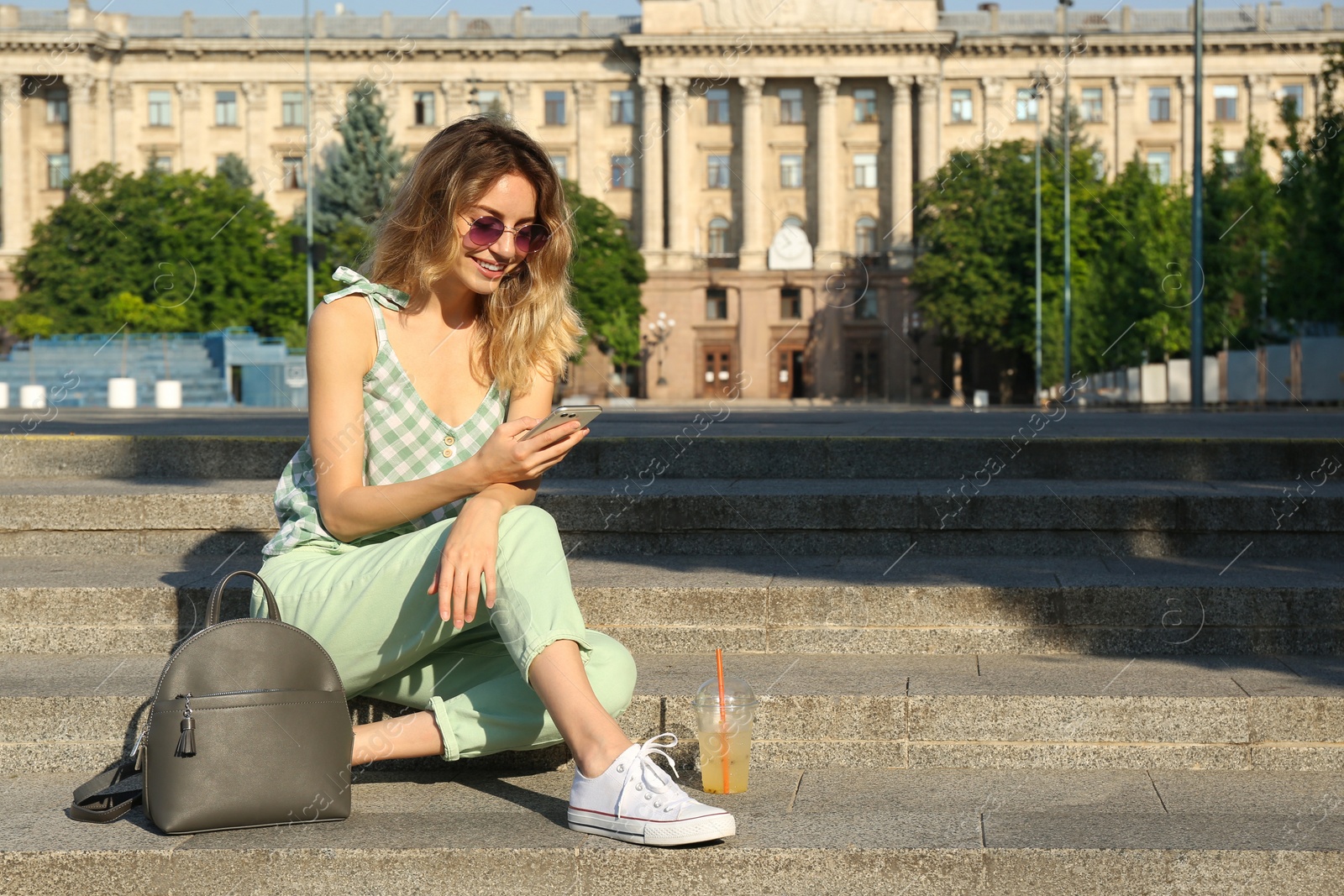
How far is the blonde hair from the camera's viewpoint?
3951mm

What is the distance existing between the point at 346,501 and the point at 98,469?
14.2 feet

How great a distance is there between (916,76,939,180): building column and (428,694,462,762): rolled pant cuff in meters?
72.1

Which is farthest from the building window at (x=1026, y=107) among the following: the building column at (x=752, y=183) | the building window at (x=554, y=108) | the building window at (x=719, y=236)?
the building window at (x=554, y=108)

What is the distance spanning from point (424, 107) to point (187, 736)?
250 feet

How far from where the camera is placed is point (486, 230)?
13.0ft

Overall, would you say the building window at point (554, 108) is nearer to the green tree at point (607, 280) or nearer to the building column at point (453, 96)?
the building column at point (453, 96)

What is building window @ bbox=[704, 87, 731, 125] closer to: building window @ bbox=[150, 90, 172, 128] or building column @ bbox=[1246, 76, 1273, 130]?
building column @ bbox=[1246, 76, 1273, 130]

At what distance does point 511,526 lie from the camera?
379cm

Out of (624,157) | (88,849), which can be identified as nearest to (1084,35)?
(624,157)

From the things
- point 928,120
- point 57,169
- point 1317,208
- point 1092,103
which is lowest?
point 1317,208

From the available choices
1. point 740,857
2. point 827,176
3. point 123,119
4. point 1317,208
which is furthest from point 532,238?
point 123,119

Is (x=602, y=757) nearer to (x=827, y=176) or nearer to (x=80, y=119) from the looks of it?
(x=827, y=176)

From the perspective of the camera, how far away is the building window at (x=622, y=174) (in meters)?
75.1

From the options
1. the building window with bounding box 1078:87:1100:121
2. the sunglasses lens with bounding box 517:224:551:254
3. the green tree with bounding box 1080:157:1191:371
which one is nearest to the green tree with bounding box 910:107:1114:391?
the green tree with bounding box 1080:157:1191:371
